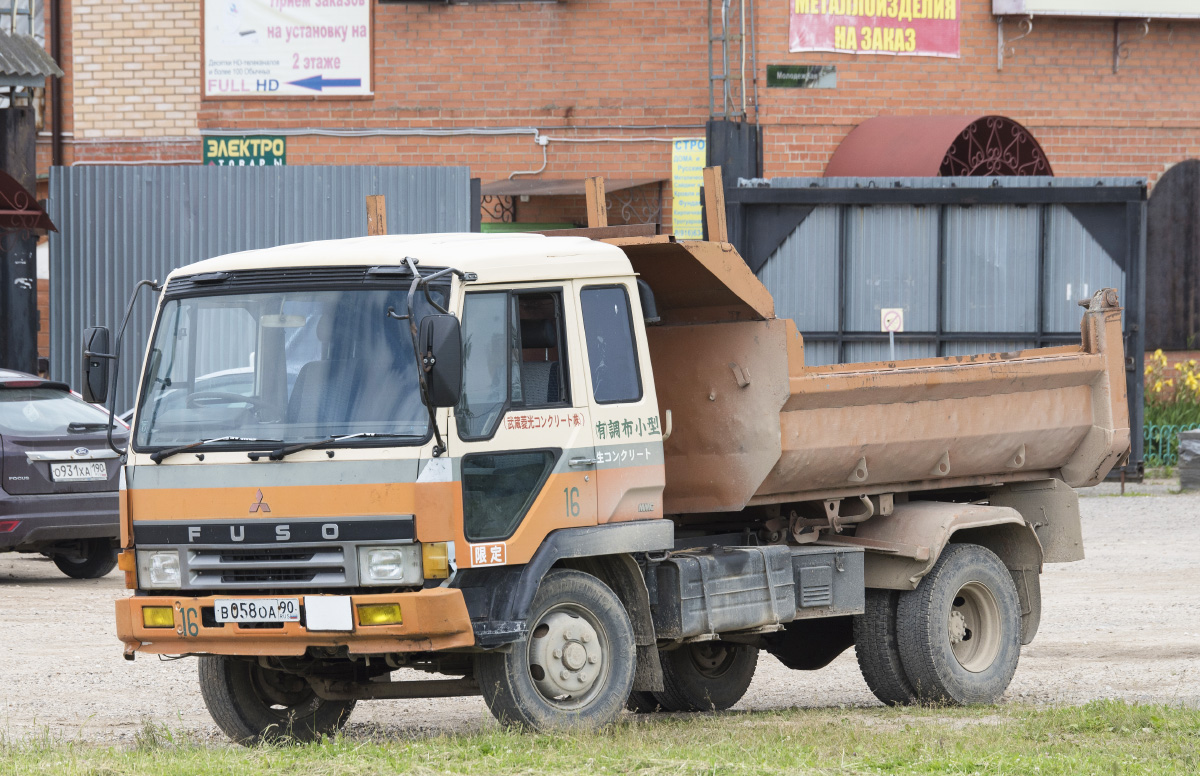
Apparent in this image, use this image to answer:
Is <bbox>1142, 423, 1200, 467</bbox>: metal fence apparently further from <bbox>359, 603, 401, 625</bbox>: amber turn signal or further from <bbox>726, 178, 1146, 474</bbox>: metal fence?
<bbox>359, 603, 401, 625</bbox>: amber turn signal

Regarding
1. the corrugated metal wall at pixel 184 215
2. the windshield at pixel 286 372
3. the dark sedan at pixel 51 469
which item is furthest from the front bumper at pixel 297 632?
the corrugated metal wall at pixel 184 215

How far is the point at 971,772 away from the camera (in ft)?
21.3

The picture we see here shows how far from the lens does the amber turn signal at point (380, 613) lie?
679 cm

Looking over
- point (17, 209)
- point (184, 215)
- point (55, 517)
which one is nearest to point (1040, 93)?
point (184, 215)

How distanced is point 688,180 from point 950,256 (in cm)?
337

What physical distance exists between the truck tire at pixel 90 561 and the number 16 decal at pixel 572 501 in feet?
24.8

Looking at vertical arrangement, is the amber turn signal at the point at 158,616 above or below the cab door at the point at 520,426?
below

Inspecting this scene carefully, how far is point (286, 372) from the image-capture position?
23.2ft

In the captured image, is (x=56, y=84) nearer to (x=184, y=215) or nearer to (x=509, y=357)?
(x=184, y=215)

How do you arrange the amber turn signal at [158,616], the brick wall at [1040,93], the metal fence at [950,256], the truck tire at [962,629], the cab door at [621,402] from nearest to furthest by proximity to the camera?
the amber turn signal at [158,616]
the cab door at [621,402]
the truck tire at [962,629]
the metal fence at [950,256]
the brick wall at [1040,93]

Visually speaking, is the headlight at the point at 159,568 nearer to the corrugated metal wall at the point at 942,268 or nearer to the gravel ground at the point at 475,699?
the gravel ground at the point at 475,699

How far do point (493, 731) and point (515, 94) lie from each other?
47.3 feet

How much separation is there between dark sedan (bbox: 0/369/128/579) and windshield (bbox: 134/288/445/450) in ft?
17.1

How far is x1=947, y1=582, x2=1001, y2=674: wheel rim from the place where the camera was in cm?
923
